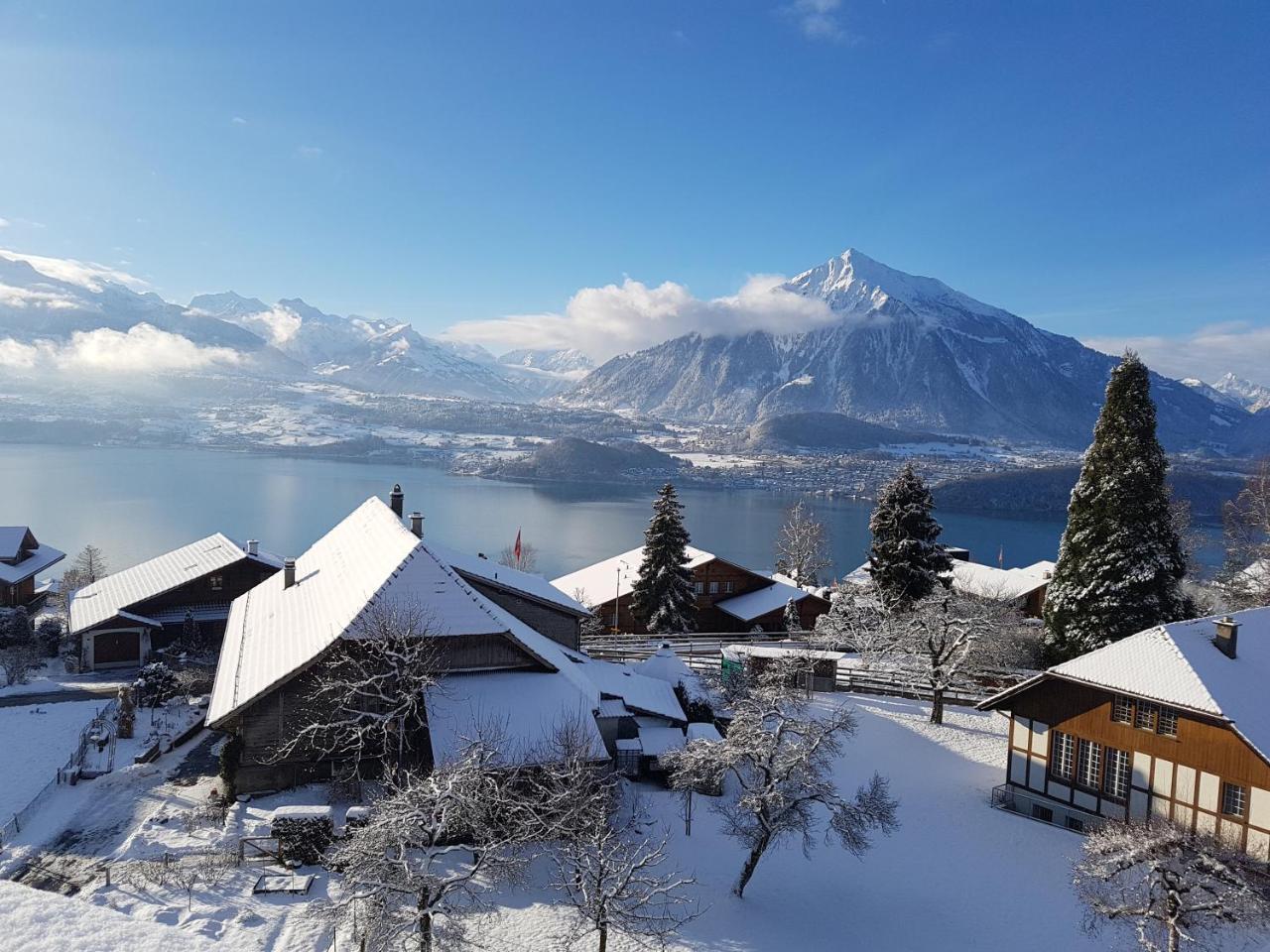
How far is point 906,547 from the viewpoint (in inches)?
1241

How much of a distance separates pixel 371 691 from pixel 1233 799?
1787 centimetres

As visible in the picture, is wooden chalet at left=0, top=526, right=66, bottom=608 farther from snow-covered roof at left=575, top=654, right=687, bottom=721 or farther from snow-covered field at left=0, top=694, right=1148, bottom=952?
snow-covered roof at left=575, top=654, right=687, bottom=721

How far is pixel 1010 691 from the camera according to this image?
18781mm

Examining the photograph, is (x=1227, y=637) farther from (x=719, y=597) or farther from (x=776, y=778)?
(x=719, y=597)

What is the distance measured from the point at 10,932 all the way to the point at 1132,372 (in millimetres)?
29895

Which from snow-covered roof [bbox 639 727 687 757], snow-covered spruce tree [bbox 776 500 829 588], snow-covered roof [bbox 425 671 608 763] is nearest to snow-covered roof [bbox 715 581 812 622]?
snow-covered spruce tree [bbox 776 500 829 588]

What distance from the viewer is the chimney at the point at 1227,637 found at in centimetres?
1719

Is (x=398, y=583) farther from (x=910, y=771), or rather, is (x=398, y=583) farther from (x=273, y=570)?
(x=273, y=570)

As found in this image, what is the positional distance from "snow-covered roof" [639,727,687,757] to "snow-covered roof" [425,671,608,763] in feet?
7.35

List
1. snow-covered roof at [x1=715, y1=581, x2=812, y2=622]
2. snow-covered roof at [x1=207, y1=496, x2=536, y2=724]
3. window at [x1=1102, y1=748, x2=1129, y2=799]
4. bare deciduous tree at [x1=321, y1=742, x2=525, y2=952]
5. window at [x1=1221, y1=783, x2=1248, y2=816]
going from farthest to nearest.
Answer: snow-covered roof at [x1=715, y1=581, x2=812, y2=622] < snow-covered roof at [x1=207, y1=496, x2=536, y2=724] < window at [x1=1102, y1=748, x2=1129, y2=799] < window at [x1=1221, y1=783, x2=1248, y2=816] < bare deciduous tree at [x1=321, y1=742, x2=525, y2=952]

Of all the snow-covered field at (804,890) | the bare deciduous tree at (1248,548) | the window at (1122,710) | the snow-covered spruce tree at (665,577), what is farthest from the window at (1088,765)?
the bare deciduous tree at (1248,548)

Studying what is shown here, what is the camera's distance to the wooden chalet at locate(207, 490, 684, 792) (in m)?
17.2

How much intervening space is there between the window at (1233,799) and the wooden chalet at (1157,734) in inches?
0.7

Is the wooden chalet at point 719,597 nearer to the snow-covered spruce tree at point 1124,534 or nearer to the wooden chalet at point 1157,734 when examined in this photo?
the snow-covered spruce tree at point 1124,534
